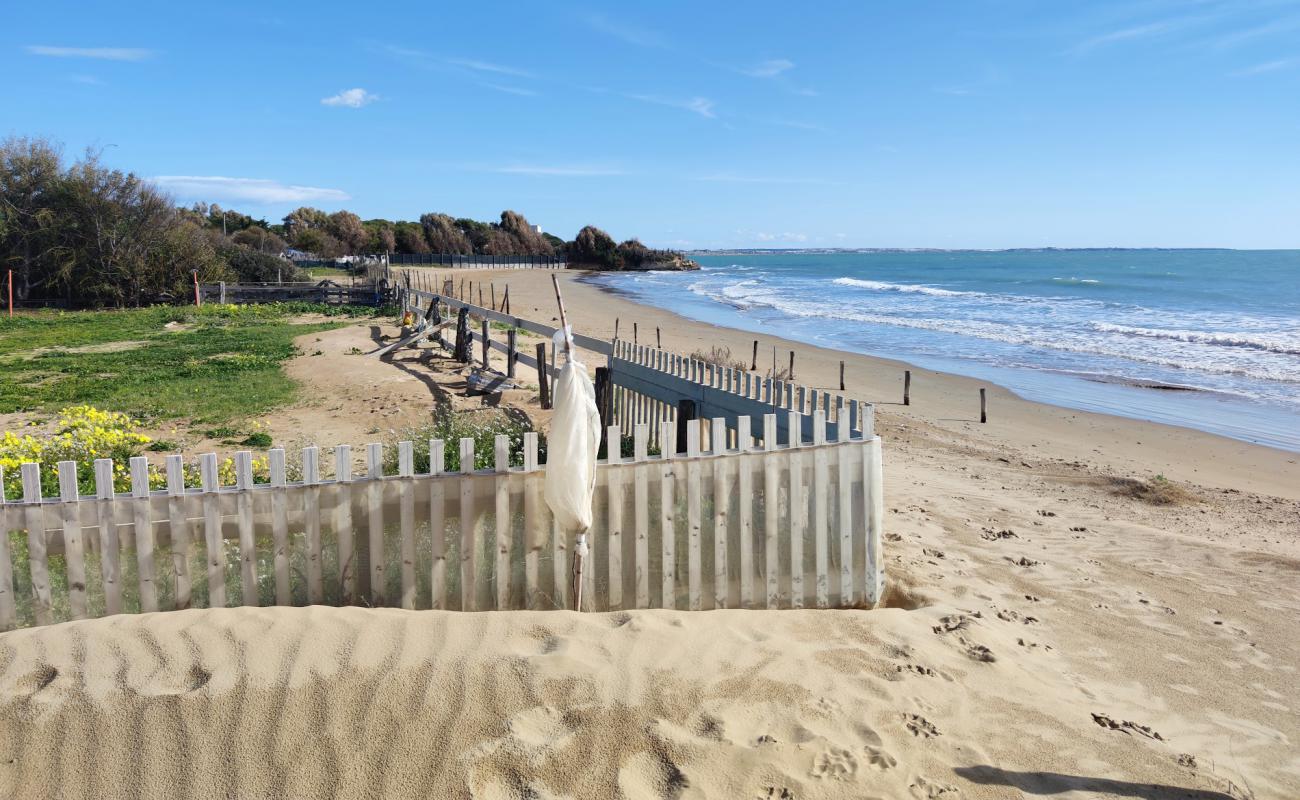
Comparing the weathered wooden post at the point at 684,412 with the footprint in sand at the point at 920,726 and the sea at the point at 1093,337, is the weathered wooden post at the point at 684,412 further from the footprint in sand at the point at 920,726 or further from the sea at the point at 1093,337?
the sea at the point at 1093,337

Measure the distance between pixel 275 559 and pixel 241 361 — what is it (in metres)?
14.7

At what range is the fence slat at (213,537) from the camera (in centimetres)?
462

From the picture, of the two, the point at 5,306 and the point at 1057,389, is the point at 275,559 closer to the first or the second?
the point at 1057,389

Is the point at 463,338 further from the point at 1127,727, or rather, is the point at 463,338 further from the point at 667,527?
the point at 1127,727

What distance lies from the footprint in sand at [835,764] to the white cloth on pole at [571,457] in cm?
173

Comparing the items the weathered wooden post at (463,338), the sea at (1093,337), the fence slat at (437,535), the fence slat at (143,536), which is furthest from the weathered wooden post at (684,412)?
the sea at (1093,337)

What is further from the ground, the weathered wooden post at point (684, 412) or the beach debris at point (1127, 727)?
the weathered wooden post at point (684, 412)

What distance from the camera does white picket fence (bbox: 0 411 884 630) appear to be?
4.52m

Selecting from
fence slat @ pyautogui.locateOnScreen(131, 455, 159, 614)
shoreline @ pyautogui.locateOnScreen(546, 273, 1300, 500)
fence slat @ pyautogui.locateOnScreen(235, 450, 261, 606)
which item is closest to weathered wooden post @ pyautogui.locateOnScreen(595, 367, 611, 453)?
fence slat @ pyautogui.locateOnScreen(235, 450, 261, 606)

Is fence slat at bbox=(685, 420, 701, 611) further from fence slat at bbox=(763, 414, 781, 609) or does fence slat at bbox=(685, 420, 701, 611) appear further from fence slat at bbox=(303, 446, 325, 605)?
fence slat at bbox=(303, 446, 325, 605)

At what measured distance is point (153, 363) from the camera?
17.8 meters

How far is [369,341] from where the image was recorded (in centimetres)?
2134

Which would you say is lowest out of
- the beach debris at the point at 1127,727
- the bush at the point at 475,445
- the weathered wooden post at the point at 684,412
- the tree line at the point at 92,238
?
the beach debris at the point at 1127,727

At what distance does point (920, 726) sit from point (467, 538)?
259 cm
